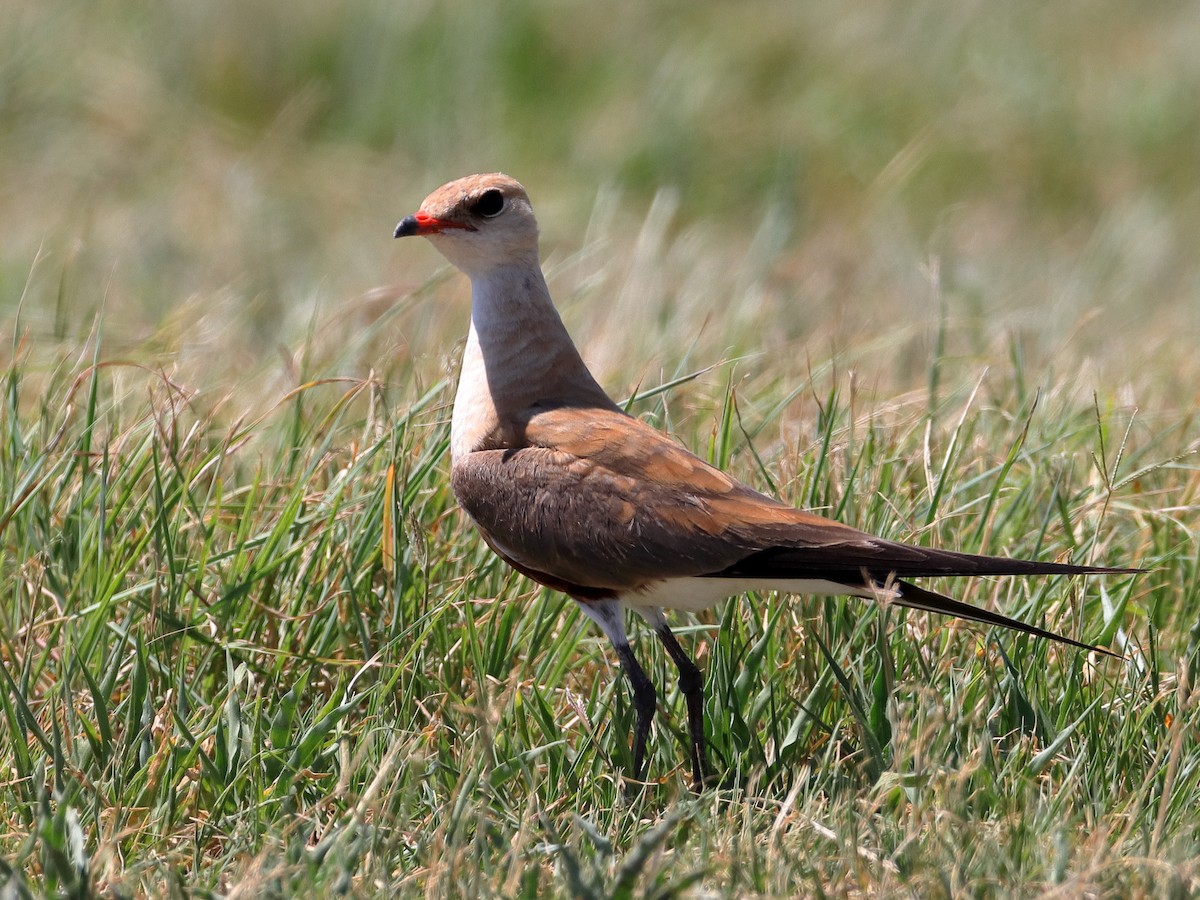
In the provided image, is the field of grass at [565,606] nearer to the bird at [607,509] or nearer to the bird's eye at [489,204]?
the bird at [607,509]

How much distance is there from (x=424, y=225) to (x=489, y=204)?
0.17 meters

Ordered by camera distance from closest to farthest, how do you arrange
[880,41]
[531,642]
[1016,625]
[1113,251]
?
[1016,625] < [531,642] < [1113,251] < [880,41]

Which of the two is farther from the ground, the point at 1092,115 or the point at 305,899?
the point at 1092,115

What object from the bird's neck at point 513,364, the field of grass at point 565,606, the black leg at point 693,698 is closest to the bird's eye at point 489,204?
the bird's neck at point 513,364

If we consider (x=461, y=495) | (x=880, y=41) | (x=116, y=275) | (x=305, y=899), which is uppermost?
(x=880, y=41)

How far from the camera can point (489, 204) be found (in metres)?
3.75

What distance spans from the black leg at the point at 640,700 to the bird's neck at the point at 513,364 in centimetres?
55

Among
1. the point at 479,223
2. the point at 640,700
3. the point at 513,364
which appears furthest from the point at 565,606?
the point at 479,223

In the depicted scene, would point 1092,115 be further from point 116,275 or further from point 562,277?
point 116,275

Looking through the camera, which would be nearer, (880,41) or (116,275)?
(116,275)

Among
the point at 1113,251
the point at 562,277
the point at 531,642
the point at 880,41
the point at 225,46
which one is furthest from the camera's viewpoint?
the point at 880,41

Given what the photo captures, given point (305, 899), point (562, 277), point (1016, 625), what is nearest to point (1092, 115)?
point (562, 277)

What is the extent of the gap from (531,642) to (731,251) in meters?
4.60

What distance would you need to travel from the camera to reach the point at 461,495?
352 centimetres
